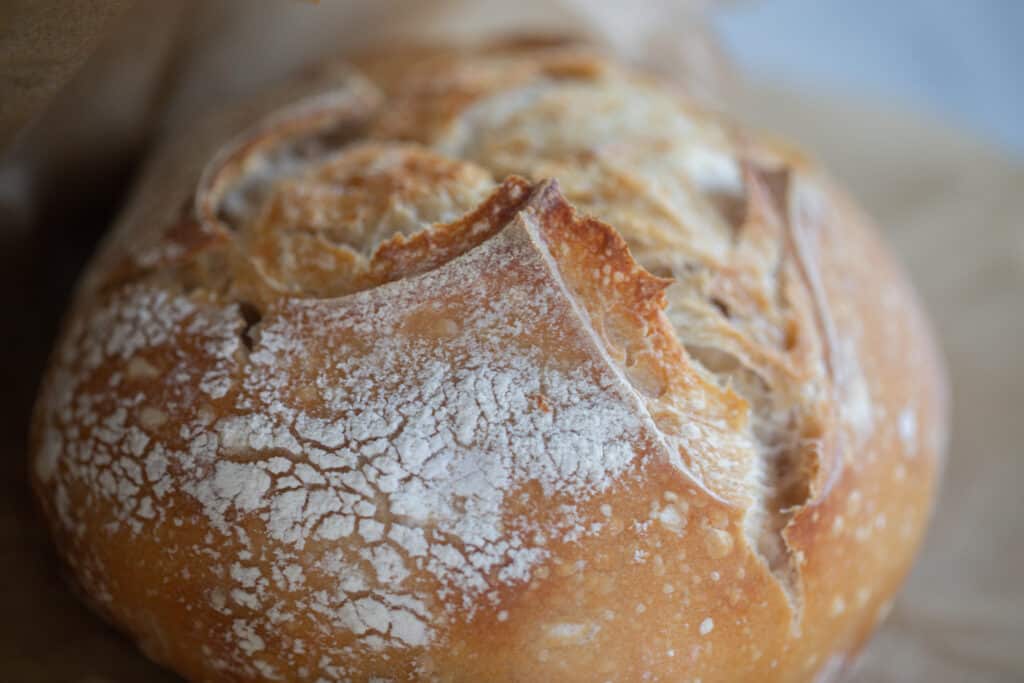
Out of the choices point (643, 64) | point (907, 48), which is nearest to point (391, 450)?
point (643, 64)

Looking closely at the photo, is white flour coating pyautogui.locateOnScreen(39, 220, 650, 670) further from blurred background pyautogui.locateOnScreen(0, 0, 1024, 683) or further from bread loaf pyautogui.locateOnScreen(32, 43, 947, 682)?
blurred background pyautogui.locateOnScreen(0, 0, 1024, 683)

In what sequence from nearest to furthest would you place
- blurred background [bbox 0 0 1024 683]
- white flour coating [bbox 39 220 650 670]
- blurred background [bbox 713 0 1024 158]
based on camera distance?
white flour coating [bbox 39 220 650 670] < blurred background [bbox 0 0 1024 683] < blurred background [bbox 713 0 1024 158]

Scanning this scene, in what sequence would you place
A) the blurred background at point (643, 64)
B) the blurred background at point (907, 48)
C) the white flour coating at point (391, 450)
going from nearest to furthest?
the white flour coating at point (391, 450) → the blurred background at point (643, 64) → the blurred background at point (907, 48)

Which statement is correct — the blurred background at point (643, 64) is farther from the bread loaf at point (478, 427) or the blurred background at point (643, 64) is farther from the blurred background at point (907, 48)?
the bread loaf at point (478, 427)

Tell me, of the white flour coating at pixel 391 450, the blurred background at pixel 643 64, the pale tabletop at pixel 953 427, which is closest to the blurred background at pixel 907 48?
the blurred background at pixel 643 64

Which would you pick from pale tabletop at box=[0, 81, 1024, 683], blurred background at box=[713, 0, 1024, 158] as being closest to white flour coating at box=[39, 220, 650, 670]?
pale tabletop at box=[0, 81, 1024, 683]

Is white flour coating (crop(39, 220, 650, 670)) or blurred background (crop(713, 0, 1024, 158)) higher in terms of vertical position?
blurred background (crop(713, 0, 1024, 158))
